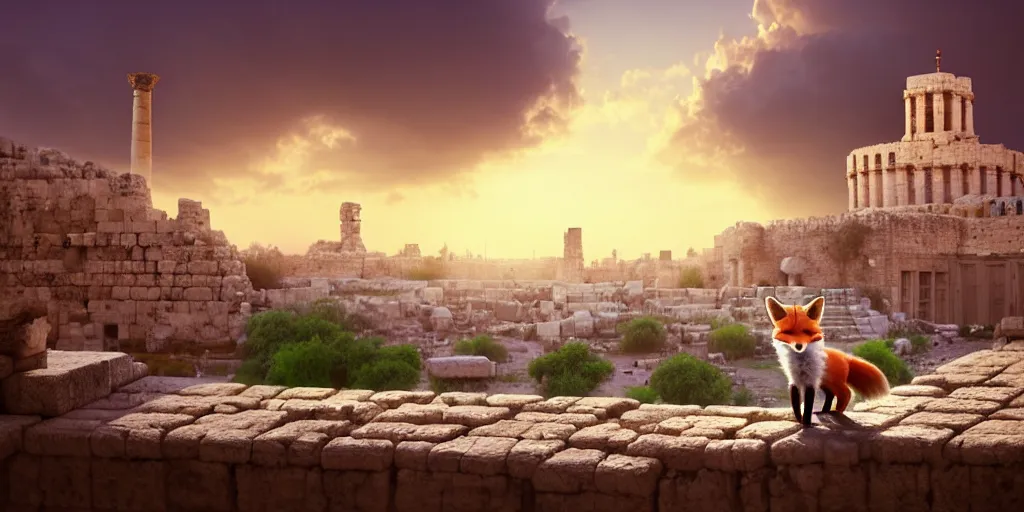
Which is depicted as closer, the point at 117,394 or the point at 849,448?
the point at 849,448

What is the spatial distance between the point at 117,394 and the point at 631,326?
47.4 feet

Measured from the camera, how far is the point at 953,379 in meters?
6.14

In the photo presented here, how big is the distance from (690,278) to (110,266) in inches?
936

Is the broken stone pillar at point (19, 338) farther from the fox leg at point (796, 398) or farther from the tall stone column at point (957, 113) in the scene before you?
the tall stone column at point (957, 113)

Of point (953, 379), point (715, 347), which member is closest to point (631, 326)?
point (715, 347)

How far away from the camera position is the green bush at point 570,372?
13992 millimetres

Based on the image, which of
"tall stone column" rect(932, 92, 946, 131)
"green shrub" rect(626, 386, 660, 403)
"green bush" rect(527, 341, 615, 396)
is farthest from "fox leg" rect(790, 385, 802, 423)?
"tall stone column" rect(932, 92, 946, 131)

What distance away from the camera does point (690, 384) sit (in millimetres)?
12852

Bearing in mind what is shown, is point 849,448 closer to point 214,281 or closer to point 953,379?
point 953,379

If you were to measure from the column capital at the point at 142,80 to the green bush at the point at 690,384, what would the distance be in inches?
737

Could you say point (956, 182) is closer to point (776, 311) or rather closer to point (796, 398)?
point (776, 311)

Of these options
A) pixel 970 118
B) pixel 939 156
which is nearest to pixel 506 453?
pixel 939 156

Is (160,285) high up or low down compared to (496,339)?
up

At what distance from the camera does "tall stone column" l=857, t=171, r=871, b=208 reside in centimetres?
4762
